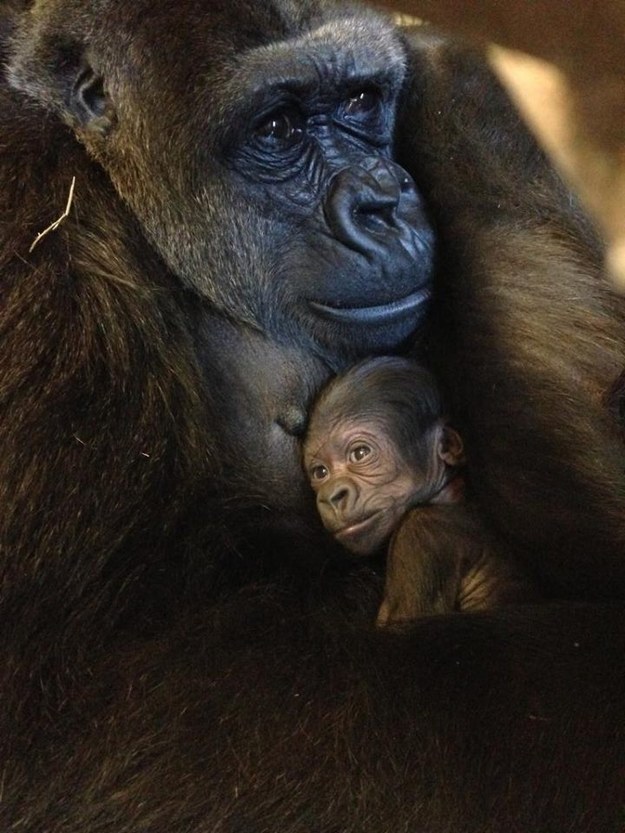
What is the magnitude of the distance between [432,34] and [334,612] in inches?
53.7

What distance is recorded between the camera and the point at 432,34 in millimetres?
2568

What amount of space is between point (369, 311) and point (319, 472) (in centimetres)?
40

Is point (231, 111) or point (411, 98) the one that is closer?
point (231, 111)

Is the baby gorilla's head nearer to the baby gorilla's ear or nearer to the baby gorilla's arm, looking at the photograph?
the baby gorilla's ear

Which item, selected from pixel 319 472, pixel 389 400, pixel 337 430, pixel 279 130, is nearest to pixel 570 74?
pixel 279 130

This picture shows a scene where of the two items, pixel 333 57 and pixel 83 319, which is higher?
pixel 333 57

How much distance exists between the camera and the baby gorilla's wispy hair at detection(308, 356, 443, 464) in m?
2.46

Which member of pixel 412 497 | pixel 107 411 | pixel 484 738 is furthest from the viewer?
pixel 412 497

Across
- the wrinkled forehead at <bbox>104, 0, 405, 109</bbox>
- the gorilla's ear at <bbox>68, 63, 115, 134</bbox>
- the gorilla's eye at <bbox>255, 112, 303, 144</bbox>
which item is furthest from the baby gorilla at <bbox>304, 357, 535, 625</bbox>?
the gorilla's ear at <bbox>68, 63, 115, 134</bbox>

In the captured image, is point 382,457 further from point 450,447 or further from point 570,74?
point 570,74

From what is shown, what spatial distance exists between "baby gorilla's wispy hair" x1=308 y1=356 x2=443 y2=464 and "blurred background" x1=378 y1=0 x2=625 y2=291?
491 millimetres

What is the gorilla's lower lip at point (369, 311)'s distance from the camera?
2355mm

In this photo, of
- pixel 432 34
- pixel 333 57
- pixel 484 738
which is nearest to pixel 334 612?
pixel 484 738

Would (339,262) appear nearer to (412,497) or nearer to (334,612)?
(412,497)
